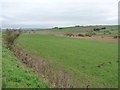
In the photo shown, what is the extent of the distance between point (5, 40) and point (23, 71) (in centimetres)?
2515

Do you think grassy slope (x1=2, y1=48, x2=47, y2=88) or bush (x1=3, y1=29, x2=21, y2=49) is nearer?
grassy slope (x1=2, y1=48, x2=47, y2=88)

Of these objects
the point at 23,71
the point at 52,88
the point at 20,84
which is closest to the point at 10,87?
the point at 20,84

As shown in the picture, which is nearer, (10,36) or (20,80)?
(20,80)

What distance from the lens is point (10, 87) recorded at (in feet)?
42.6

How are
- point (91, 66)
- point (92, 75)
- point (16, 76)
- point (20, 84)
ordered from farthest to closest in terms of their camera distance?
1. point (91, 66)
2. point (92, 75)
3. point (16, 76)
4. point (20, 84)

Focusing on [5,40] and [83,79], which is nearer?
[83,79]

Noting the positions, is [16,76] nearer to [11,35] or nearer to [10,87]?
[10,87]

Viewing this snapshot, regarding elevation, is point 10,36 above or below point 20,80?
above

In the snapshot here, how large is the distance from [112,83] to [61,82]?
519 cm

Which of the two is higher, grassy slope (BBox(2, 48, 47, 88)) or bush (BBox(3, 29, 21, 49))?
bush (BBox(3, 29, 21, 49))

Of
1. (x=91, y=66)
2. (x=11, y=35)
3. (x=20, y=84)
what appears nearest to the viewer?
(x=20, y=84)

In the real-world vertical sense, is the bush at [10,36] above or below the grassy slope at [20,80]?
above

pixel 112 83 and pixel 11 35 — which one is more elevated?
pixel 11 35

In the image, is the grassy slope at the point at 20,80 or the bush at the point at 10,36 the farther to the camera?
the bush at the point at 10,36
